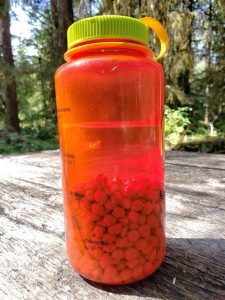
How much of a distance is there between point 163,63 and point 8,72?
265 cm

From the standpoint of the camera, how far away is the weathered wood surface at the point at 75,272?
49 cm

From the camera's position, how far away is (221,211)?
2.71ft

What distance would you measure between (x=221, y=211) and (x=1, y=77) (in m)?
5.22

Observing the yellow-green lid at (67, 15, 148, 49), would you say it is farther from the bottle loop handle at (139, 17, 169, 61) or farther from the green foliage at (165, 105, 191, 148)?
the green foliage at (165, 105, 191, 148)

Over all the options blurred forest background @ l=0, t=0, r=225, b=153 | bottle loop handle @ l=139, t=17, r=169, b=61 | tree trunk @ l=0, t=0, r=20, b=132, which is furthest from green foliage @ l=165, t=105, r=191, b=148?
bottle loop handle @ l=139, t=17, r=169, b=61

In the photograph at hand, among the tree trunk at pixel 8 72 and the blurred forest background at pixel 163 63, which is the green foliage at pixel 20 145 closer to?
the blurred forest background at pixel 163 63

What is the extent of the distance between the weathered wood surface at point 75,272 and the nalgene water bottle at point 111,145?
35 millimetres

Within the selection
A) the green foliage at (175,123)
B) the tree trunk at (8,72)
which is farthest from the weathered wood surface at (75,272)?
the green foliage at (175,123)

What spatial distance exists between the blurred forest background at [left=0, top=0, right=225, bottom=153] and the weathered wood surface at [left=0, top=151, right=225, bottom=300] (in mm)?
2727

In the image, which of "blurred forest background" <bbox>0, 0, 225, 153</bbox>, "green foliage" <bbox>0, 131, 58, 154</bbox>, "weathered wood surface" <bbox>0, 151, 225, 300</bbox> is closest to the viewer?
"weathered wood surface" <bbox>0, 151, 225, 300</bbox>

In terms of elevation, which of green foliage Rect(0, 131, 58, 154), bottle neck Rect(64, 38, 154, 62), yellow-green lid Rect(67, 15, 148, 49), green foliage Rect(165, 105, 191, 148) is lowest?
green foliage Rect(0, 131, 58, 154)

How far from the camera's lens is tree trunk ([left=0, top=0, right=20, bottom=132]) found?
17.2 ft

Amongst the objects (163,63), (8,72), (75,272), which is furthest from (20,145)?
(75,272)

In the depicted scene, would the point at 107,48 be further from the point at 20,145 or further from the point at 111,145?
the point at 20,145
